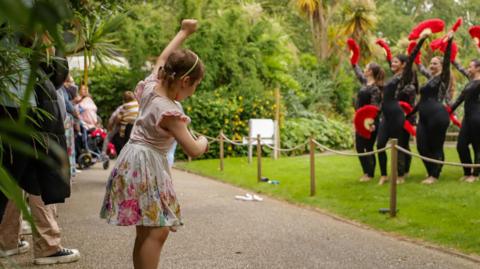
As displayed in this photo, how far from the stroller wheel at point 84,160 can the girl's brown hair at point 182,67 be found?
1063 centimetres

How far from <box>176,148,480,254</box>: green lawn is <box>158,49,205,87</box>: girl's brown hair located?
11.9 ft

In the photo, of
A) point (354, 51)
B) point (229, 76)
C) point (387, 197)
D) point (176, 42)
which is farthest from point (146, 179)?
point (229, 76)

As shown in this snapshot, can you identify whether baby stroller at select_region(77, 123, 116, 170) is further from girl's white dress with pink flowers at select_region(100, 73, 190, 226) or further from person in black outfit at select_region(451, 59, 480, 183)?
girl's white dress with pink flowers at select_region(100, 73, 190, 226)

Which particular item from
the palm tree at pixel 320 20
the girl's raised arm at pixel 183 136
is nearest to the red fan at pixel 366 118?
the girl's raised arm at pixel 183 136

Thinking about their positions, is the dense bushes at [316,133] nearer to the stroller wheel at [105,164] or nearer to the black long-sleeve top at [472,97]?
the stroller wheel at [105,164]

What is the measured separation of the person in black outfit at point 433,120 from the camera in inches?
367

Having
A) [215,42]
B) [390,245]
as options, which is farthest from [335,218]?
[215,42]

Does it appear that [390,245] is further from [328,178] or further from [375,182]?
[328,178]

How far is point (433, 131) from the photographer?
30.7 feet

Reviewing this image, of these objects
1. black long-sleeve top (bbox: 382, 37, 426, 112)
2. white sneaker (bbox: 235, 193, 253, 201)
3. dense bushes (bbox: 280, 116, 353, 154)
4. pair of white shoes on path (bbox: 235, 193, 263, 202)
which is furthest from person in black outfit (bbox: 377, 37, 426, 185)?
dense bushes (bbox: 280, 116, 353, 154)

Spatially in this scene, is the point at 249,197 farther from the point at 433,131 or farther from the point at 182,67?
the point at 182,67

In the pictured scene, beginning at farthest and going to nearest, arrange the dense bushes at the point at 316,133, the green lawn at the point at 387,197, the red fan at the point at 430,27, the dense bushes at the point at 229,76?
1. the dense bushes at the point at 316,133
2. the dense bushes at the point at 229,76
3. the red fan at the point at 430,27
4. the green lawn at the point at 387,197

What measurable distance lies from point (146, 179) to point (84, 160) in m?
10.6

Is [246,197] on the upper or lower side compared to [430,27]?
lower
